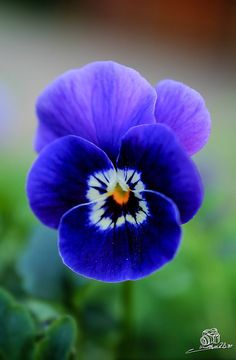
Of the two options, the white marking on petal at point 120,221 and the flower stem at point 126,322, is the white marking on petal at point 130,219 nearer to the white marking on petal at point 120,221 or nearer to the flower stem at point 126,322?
the white marking on petal at point 120,221

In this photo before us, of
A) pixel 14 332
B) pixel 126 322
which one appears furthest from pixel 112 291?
pixel 14 332

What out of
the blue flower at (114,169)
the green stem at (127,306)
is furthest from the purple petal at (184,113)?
the green stem at (127,306)

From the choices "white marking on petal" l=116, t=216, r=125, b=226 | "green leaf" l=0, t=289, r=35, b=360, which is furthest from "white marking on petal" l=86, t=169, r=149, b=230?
"green leaf" l=0, t=289, r=35, b=360

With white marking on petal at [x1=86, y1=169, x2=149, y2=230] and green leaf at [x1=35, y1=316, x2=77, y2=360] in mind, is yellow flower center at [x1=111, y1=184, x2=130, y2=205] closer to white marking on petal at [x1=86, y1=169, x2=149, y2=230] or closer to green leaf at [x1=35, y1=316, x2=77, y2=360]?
white marking on petal at [x1=86, y1=169, x2=149, y2=230]

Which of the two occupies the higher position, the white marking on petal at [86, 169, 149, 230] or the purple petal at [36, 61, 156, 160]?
the purple petal at [36, 61, 156, 160]

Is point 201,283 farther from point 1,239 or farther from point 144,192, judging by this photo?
point 144,192

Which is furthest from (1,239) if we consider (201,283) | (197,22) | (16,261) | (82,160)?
(197,22)

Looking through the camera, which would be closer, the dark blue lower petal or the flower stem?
the dark blue lower petal

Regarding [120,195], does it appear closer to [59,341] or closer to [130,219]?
[130,219]
